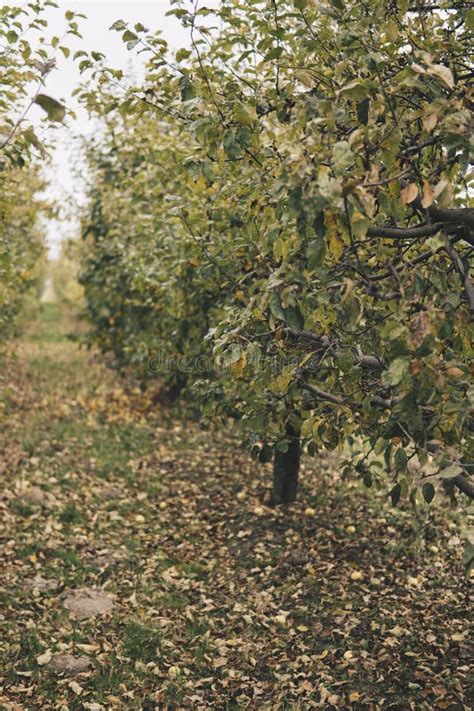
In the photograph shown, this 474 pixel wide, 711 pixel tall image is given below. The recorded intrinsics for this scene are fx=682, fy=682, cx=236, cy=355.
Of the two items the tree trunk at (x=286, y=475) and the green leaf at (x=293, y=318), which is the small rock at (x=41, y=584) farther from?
the green leaf at (x=293, y=318)

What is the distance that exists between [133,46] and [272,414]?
2.43m

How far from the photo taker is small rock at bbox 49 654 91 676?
5.07m

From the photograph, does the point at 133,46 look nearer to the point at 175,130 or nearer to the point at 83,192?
the point at 175,130

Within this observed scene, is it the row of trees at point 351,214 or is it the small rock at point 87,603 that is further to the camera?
the small rock at point 87,603

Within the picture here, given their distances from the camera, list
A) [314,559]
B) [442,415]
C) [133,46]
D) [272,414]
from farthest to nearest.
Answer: [314,559] → [272,414] → [133,46] → [442,415]

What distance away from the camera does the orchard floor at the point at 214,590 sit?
4.92 meters

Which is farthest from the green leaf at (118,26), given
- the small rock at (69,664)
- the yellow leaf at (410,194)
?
the small rock at (69,664)

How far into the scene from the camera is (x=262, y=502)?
846 centimetres

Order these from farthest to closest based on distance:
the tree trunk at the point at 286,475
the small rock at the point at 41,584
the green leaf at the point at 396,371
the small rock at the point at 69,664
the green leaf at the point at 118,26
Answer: the tree trunk at the point at 286,475 → the small rock at the point at 41,584 → the small rock at the point at 69,664 → the green leaf at the point at 118,26 → the green leaf at the point at 396,371

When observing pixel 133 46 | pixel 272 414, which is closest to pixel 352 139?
pixel 133 46

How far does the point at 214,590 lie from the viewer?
6.42 m

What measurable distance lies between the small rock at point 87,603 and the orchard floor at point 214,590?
0.02 m

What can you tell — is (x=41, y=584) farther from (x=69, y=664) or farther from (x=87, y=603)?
(x=69, y=664)

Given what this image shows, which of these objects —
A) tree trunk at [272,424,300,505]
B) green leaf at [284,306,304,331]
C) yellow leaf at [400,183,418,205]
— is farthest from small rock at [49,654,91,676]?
yellow leaf at [400,183,418,205]
